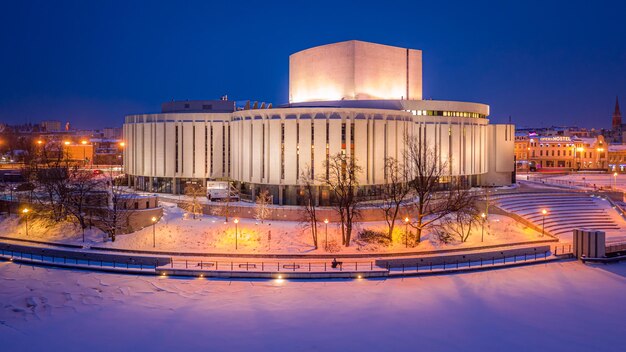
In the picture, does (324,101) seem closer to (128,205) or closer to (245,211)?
(245,211)

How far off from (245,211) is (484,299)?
2491cm

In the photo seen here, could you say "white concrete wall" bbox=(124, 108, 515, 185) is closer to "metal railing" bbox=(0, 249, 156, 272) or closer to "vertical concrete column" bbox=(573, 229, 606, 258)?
"vertical concrete column" bbox=(573, 229, 606, 258)

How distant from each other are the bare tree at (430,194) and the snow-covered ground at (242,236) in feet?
6.91

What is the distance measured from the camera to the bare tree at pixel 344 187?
132 ft

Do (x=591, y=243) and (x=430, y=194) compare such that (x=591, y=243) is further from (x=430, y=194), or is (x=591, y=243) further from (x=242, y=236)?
(x=242, y=236)

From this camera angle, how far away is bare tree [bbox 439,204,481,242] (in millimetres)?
42500

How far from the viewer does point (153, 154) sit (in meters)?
63.3

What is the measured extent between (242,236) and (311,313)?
15.8 m

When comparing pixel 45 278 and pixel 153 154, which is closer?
pixel 45 278

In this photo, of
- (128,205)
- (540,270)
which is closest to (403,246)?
(540,270)

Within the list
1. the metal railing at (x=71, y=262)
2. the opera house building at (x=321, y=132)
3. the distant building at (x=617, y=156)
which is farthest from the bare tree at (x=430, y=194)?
the distant building at (x=617, y=156)

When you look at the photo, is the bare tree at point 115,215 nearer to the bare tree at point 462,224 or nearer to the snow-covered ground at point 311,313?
the snow-covered ground at point 311,313

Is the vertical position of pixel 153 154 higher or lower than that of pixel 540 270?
higher

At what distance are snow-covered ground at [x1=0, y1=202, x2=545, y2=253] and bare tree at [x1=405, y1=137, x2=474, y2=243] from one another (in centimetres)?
210
